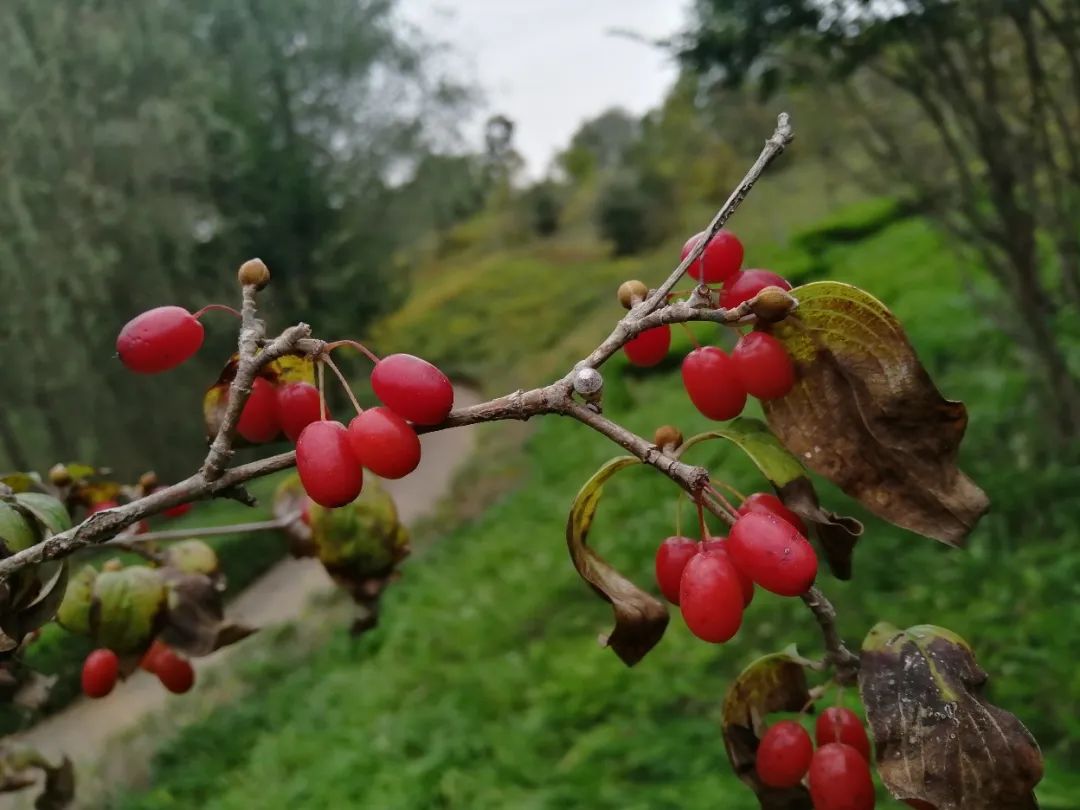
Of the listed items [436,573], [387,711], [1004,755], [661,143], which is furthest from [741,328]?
[661,143]

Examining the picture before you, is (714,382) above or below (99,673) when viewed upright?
above

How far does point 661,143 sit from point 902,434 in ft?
49.9

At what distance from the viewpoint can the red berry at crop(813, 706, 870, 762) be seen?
62 centimetres

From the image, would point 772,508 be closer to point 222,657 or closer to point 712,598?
point 712,598

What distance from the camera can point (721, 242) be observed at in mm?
559

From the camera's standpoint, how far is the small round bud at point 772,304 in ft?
1.52

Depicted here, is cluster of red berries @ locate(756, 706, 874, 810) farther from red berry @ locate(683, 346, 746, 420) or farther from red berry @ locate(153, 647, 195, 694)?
red berry @ locate(153, 647, 195, 694)

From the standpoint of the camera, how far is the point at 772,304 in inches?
18.3

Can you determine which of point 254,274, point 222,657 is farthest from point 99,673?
point 222,657

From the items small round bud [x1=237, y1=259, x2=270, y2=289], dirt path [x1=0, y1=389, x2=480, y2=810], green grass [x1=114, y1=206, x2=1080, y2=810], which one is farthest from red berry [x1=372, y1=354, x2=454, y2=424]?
dirt path [x1=0, y1=389, x2=480, y2=810]

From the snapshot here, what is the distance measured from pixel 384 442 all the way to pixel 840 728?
0.40m

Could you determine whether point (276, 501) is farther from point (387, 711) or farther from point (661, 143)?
point (661, 143)

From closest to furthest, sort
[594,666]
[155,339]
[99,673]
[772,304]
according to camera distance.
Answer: [772,304]
[155,339]
[99,673]
[594,666]

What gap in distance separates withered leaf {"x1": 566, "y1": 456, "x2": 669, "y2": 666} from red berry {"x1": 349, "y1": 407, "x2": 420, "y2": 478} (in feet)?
0.36
